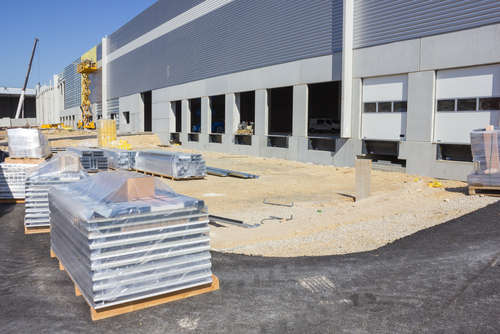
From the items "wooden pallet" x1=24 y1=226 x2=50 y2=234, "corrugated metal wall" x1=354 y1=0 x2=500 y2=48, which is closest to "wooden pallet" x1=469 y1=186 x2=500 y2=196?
"corrugated metal wall" x1=354 y1=0 x2=500 y2=48

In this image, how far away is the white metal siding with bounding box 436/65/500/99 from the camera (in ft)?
47.0

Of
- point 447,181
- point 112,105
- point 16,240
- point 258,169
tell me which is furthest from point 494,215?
point 112,105

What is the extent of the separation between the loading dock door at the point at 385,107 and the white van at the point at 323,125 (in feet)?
41.9

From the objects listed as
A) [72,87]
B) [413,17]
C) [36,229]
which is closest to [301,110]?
[413,17]

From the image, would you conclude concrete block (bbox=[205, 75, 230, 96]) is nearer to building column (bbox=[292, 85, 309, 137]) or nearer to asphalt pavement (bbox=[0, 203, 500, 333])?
building column (bbox=[292, 85, 309, 137])

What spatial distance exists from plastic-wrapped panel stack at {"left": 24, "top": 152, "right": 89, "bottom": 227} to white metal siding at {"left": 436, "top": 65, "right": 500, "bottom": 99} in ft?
45.2

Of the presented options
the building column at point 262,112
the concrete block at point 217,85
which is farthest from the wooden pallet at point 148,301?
the concrete block at point 217,85

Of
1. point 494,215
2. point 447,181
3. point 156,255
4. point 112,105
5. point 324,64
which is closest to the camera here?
point 156,255

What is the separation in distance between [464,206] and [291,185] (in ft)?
23.0

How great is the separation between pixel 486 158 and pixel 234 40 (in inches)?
809

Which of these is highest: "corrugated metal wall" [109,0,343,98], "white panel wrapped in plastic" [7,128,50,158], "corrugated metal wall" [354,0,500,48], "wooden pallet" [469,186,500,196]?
"corrugated metal wall" [109,0,343,98]

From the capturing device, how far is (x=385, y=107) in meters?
18.1

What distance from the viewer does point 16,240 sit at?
786 centimetres

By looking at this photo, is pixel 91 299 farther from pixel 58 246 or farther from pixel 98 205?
pixel 58 246
